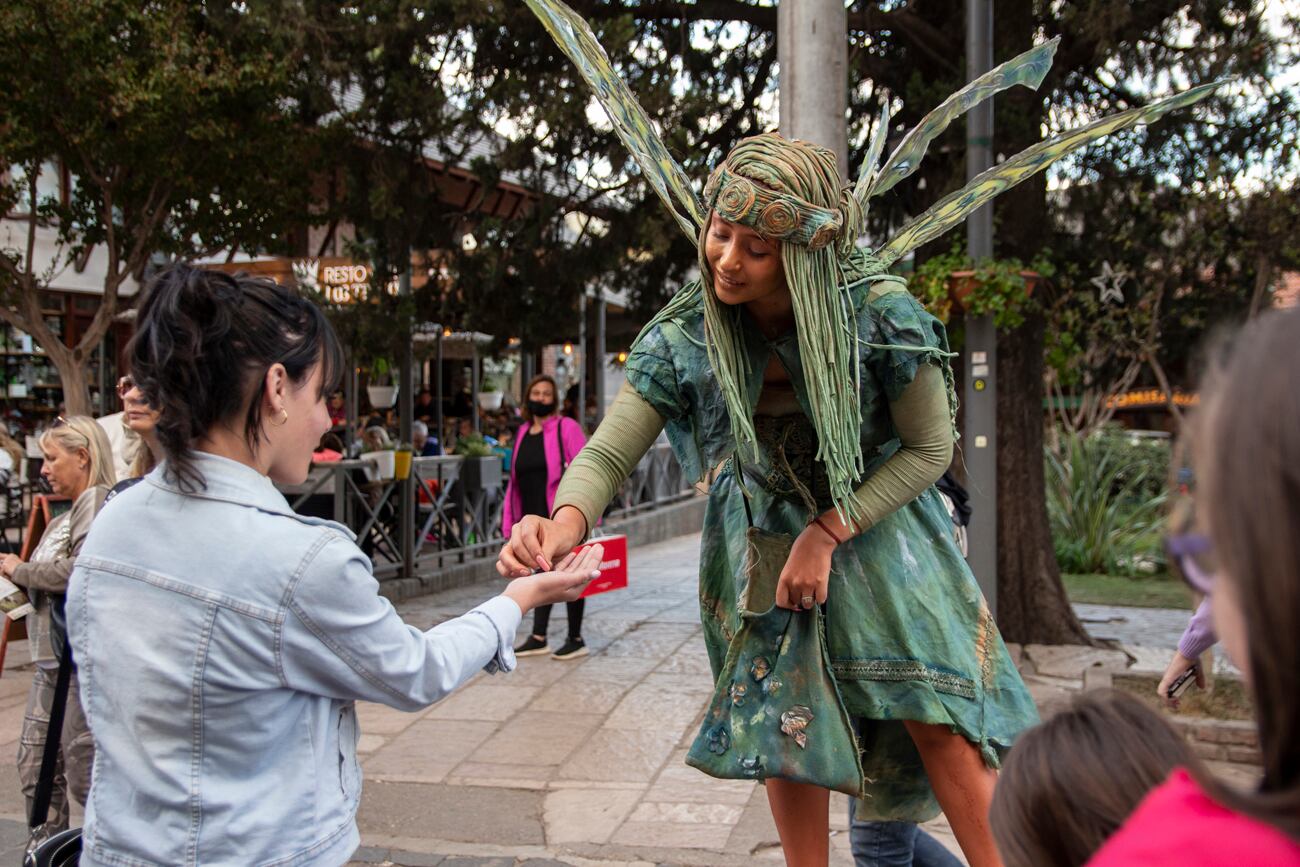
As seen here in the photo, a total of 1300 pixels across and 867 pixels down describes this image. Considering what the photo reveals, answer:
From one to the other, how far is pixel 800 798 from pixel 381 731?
3534 mm

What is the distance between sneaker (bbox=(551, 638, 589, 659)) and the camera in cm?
716

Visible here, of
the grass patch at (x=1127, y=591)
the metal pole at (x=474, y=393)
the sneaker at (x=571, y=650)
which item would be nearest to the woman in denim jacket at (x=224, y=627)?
the sneaker at (x=571, y=650)

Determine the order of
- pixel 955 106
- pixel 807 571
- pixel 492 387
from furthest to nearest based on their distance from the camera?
pixel 492 387 → pixel 955 106 → pixel 807 571

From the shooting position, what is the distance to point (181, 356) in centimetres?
179

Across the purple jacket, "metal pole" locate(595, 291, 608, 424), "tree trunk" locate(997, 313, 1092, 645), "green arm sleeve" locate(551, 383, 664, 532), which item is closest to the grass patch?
"tree trunk" locate(997, 313, 1092, 645)

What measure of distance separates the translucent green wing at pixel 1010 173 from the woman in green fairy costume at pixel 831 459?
147 mm

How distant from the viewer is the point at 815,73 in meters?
4.89

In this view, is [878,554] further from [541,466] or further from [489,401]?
[489,401]

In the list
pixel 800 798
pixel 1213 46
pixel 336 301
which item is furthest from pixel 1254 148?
pixel 800 798

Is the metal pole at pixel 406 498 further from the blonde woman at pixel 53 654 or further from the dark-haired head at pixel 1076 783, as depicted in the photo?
the dark-haired head at pixel 1076 783

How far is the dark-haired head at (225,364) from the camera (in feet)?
5.91

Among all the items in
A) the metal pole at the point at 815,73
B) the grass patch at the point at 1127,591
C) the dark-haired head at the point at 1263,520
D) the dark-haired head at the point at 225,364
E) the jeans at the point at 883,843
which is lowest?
the grass patch at the point at 1127,591

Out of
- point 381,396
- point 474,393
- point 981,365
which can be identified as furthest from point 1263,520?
point 474,393

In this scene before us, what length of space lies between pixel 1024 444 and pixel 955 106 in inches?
193
